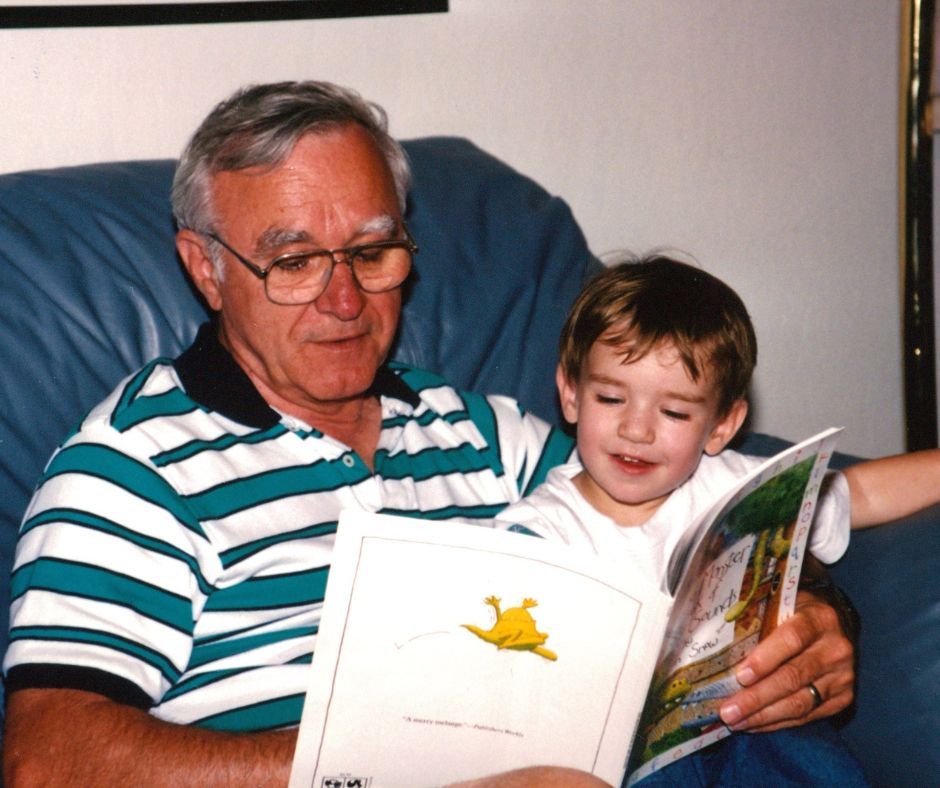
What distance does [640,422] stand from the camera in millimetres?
1400

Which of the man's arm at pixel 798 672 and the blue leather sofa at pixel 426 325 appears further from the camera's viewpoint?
the blue leather sofa at pixel 426 325

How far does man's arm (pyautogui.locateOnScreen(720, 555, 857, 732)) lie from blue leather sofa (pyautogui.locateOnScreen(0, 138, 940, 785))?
8 centimetres

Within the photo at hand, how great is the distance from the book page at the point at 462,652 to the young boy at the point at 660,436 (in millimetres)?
284

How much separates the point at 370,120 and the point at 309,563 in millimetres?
582

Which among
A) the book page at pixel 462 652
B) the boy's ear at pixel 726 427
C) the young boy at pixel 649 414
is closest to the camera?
the book page at pixel 462 652

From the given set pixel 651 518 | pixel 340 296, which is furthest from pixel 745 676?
pixel 340 296

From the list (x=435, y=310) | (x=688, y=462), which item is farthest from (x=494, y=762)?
(x=435, y=310)

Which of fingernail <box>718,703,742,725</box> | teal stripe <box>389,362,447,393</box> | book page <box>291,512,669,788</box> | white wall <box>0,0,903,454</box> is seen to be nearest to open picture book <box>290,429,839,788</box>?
book page <box>291,512,669,788</box>

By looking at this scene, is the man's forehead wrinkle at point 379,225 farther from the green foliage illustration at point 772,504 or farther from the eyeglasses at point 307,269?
the green foliage illustration at point 772,504

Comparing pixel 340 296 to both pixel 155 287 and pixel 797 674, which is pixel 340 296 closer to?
pixel 155 287

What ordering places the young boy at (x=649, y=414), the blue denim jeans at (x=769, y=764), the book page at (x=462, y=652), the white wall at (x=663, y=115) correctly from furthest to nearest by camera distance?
the white wall at (x=663, y=115), the young boy at (x=649, y=414), the blue denim jeans at (x=769, y=764), the book page at (x=462, y=652)

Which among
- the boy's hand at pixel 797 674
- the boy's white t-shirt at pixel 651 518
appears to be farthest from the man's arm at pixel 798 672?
the boy's white t-shirt at pixel 651 518

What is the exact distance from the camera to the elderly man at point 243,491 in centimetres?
114

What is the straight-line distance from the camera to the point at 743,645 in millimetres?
1251
